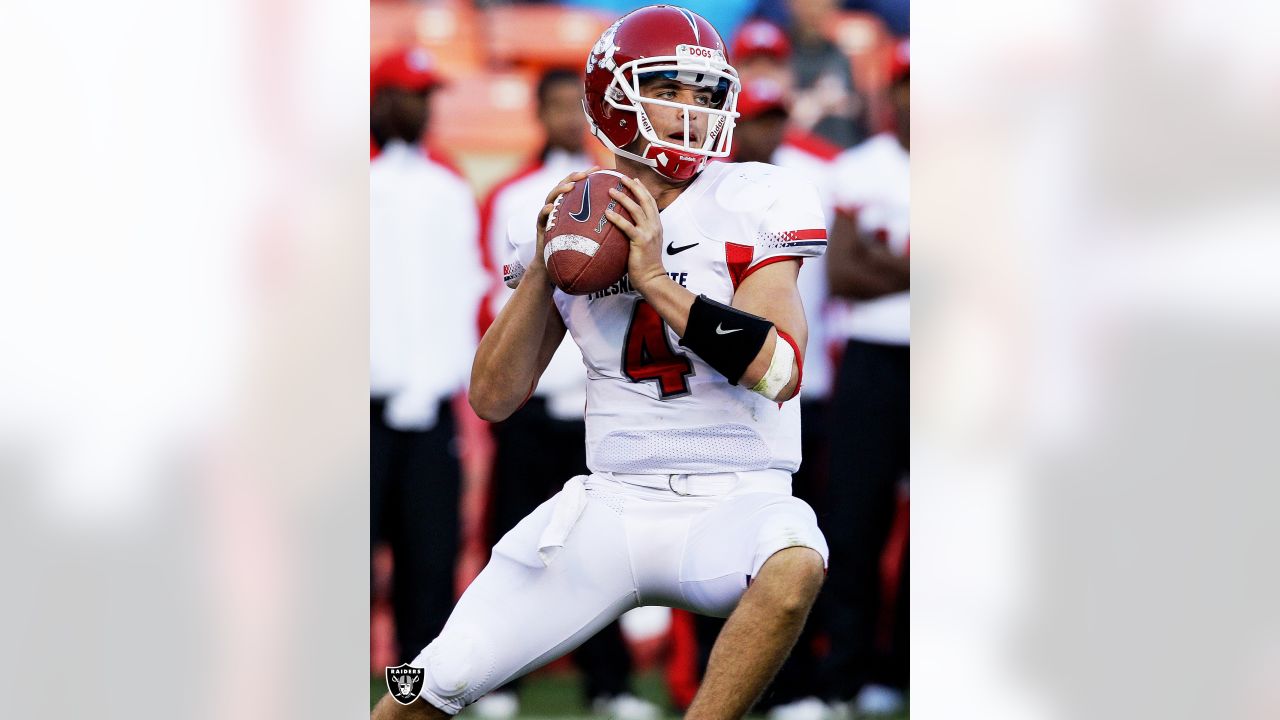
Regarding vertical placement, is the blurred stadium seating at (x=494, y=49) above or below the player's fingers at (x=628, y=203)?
above

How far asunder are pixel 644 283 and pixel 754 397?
41 centimetres

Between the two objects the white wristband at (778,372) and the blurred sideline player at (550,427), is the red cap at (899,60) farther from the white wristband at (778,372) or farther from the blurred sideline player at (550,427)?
the white wristband at (778,372)

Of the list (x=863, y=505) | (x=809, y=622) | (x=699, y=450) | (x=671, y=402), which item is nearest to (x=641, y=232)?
(x=671, y=402)

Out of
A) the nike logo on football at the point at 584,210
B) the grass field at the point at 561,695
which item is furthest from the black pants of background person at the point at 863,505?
the nike logo on football at the point at 584,210

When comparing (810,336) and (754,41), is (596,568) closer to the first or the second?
(810,336)

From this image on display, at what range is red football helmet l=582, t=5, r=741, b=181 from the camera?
319 centimetres

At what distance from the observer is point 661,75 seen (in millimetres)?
3211

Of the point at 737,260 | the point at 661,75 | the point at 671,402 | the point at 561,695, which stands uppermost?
the point at 661,75

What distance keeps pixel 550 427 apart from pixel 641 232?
1164 millimetres

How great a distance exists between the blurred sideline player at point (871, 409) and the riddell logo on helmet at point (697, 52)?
85cm

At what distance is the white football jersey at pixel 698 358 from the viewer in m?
3.15
